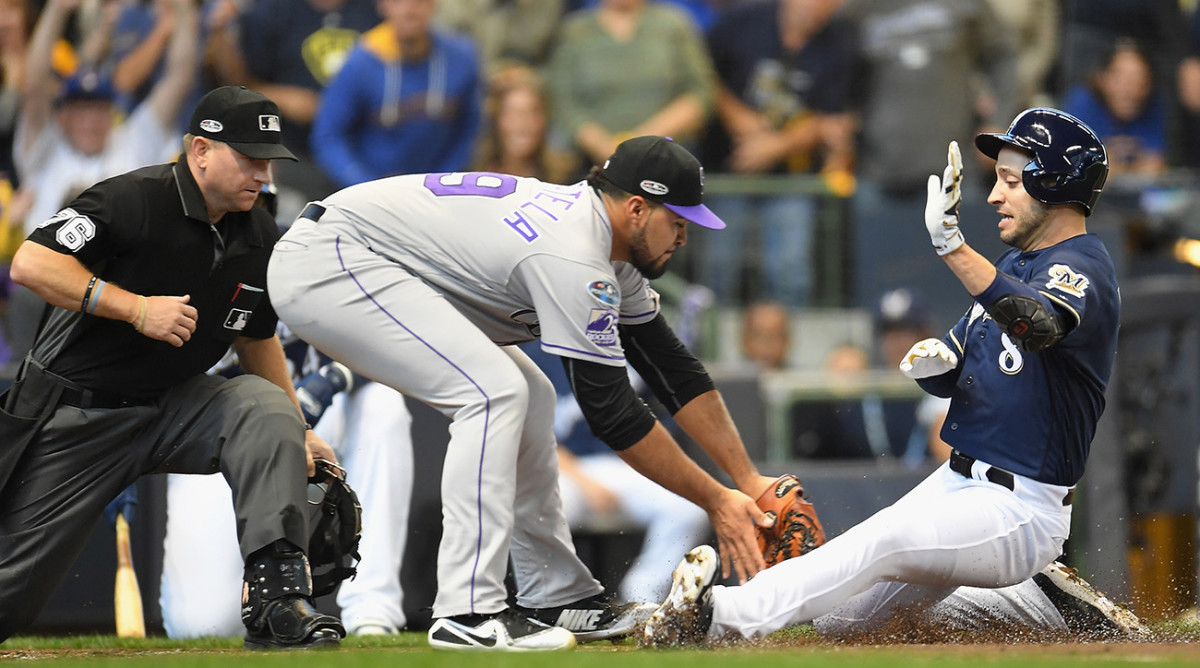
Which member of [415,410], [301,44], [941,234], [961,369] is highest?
[301,44]

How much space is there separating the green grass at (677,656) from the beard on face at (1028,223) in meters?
1.33

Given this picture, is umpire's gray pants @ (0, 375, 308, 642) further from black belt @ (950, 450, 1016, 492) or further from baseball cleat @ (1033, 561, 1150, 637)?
baseball cleat @ (1033, 561, 1150, 637)

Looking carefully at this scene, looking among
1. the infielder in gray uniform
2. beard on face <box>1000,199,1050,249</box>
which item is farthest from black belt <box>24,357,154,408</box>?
beard on face <box>1000,199,1050,249</box>

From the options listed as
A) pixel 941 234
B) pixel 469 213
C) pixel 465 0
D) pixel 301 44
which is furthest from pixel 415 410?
pixel 465 0

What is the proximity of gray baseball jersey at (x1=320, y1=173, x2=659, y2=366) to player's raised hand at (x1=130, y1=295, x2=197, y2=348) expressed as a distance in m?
0.59

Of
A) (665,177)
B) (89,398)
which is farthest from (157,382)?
(665,177)

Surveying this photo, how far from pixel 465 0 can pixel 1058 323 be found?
21.6ft

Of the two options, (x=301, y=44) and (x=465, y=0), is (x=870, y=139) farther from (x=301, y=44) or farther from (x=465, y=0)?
(x=301, y=44)

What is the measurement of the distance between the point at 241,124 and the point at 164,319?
2.31ft

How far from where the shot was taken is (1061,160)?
14.6 feet

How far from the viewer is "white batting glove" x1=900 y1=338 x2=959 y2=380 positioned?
4496 mm

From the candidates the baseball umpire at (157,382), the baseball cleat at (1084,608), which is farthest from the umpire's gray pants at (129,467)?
the baseball cleat at (1084,608)

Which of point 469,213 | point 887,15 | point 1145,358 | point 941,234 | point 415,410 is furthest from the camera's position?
point 887,15

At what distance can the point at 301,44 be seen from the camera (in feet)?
30.1
